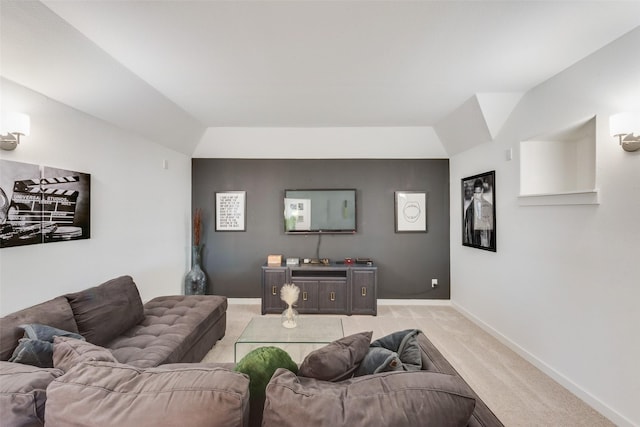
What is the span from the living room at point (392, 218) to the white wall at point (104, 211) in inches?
0.5

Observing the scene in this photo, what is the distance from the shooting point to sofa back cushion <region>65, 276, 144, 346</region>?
2.07 metres

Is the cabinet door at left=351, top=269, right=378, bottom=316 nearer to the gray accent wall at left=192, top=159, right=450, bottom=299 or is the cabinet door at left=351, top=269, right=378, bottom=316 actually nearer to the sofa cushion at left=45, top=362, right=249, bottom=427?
the gray accent wall at left=192, top=159, right=450, bottom=299

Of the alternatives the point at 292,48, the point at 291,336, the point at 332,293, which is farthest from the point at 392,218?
the point at 292,48

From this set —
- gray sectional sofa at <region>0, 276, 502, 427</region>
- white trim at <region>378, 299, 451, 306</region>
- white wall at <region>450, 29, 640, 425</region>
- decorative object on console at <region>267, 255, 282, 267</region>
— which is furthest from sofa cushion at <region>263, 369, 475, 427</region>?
white trim at <region>378, 299, 451, 306</region>

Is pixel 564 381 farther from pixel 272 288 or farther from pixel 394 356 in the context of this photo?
pixel 272 288

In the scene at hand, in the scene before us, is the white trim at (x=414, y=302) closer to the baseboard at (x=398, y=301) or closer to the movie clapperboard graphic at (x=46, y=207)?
the baseboard at (x=398, y=301)

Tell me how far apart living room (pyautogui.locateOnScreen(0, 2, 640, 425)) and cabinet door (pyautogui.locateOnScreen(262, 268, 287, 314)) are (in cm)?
48

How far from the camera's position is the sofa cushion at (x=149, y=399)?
0.86 metres

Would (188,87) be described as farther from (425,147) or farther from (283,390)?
(425,147)

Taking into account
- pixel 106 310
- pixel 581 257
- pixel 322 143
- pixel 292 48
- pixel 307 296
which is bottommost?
pixel 307 296

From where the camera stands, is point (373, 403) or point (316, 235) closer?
point (373, 403)

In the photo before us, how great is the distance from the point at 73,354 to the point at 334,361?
3.78ft

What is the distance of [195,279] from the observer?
4309 mm

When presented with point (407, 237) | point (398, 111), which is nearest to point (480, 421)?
point (398, 111)
